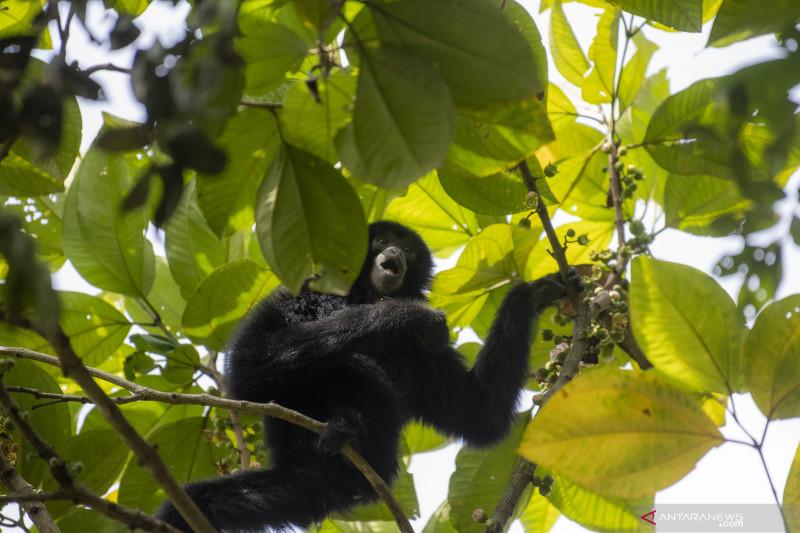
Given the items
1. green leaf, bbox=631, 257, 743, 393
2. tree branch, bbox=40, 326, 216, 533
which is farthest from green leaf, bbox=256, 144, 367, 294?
green leaf, bbox=631, 257, 743, 393

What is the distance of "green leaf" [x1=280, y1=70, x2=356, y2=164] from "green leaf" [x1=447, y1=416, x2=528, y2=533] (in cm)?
241

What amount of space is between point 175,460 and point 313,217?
2.77 m

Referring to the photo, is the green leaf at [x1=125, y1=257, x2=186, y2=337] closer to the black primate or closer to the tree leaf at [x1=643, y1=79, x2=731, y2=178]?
the black primate

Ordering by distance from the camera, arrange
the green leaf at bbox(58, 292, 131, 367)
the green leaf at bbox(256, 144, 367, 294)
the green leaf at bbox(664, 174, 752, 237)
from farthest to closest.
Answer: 1. the green leaf at bbox(58, 292, 131, 367)
2. the green leaf at bbox(664, 174, 752, 237)
3. the green leaf at bbox(256, 144, 367, 294)

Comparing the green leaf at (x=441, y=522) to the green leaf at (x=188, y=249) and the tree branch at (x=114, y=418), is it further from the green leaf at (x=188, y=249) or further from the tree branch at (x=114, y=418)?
the tree branch at (x=114, y=418)

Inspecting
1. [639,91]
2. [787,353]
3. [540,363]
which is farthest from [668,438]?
[639,91]

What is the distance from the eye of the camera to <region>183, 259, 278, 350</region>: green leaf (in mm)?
4086

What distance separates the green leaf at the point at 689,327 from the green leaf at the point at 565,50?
2354mm

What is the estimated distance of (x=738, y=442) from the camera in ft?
7.32

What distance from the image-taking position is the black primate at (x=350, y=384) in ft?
12.5

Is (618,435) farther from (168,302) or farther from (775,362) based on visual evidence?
(168,302)

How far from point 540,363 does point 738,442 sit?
8.45 ft

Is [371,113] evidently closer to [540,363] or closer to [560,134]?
[560,134]

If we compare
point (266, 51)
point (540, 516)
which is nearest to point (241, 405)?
point (266, 51)
